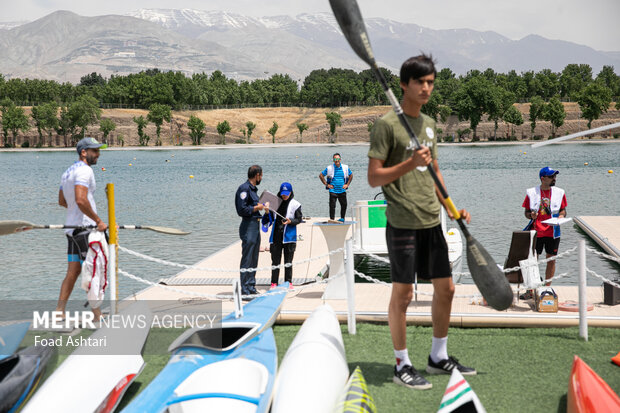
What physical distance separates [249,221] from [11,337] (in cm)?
348

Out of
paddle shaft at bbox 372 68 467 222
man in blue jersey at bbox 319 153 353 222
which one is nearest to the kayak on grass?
paddle shaft at bbox 372 68 467 222

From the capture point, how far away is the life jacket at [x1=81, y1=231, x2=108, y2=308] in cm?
654

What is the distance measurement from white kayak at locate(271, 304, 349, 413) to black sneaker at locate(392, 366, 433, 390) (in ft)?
1.51

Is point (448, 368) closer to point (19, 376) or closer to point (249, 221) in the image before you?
point (19, 376)

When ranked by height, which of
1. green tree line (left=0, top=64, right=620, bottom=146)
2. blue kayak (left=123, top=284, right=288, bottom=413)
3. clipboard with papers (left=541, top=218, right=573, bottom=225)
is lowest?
blue kayak (left=123, top=284, right=288, bottom=413)

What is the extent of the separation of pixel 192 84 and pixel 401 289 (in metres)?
168

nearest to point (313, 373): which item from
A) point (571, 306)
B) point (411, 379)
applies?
point (411, 379)

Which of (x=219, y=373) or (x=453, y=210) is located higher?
(x=453, y=210)

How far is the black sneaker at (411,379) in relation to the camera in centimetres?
470

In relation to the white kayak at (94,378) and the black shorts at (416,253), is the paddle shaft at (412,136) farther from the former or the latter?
the white kayak at (94,378)

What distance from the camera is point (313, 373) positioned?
4289mm

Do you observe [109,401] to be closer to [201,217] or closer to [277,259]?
[277,259]

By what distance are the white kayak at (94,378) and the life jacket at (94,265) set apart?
1.13 meters

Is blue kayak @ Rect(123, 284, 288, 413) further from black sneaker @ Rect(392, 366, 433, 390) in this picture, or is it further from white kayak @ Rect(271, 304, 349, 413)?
black sneaker @ Rect(392, 366, 433, 390)
